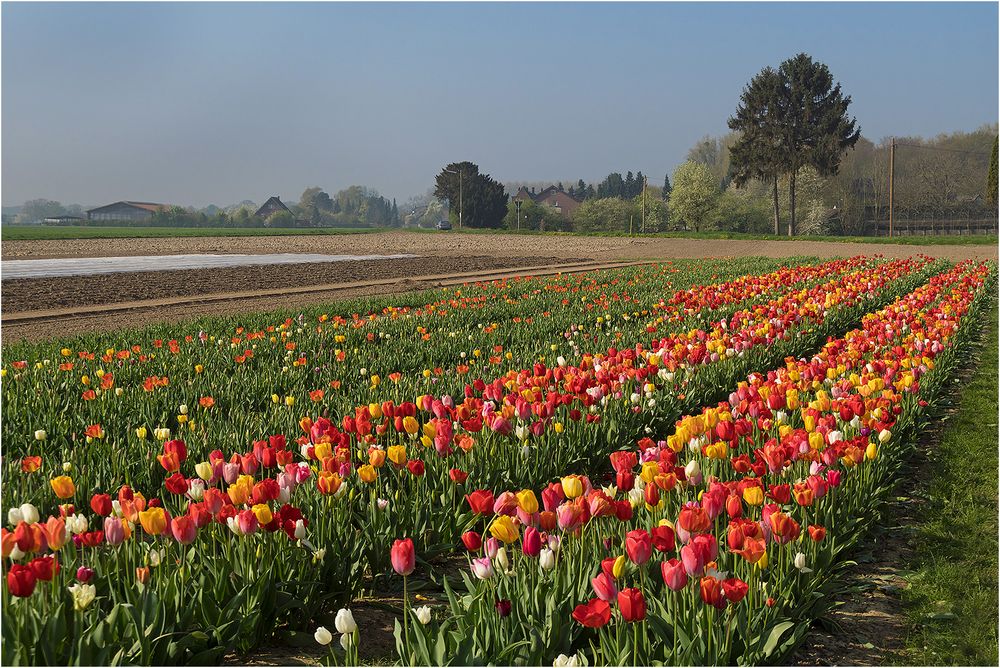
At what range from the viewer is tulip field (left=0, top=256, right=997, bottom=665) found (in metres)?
2.78

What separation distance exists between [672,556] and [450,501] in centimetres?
131

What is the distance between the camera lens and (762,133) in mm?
59000

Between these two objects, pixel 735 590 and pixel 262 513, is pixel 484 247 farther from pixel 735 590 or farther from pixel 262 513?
pixel 735 590

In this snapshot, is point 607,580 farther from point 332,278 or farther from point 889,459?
point 332,278

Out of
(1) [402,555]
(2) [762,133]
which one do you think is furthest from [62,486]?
(2) [762,133]

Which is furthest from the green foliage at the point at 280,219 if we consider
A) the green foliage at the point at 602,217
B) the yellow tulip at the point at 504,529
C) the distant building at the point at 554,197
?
the yellow tulip at the point at 504,529

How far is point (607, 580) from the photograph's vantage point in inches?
98.7

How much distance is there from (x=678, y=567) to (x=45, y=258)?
38.4 metres

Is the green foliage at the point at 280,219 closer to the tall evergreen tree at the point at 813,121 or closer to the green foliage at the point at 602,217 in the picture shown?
the green foliage at the point at 602,217

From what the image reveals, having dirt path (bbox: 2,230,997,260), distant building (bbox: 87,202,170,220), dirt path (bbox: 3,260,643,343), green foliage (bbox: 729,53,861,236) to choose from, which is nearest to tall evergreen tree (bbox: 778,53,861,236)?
green foliage (bbox: 729,53,861,236)

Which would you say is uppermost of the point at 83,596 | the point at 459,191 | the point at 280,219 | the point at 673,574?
the point at 459,191

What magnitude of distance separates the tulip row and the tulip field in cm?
1

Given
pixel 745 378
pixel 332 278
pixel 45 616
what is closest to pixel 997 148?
pixel 332 278

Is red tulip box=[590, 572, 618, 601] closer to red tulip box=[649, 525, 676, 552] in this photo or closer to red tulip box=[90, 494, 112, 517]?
red tulip box=[649, 525, 676, 552]
